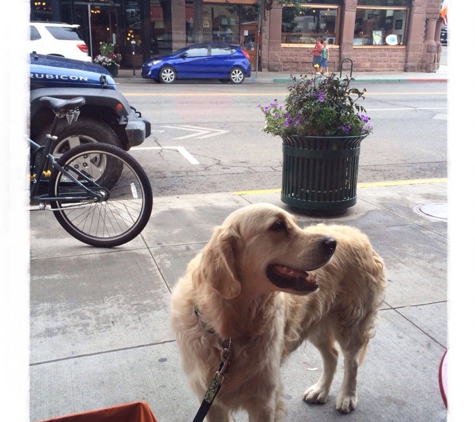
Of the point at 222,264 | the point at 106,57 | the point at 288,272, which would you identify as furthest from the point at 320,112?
the point at 106,57

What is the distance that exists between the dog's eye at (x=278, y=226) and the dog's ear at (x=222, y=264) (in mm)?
180

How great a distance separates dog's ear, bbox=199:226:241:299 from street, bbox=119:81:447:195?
15.6ft

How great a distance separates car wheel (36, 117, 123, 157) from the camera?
629 cm

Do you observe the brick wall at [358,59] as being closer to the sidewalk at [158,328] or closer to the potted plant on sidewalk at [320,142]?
the potted plant on sidewalk at [320,142]

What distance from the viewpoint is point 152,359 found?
3.12m

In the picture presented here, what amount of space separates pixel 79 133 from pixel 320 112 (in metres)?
3.16

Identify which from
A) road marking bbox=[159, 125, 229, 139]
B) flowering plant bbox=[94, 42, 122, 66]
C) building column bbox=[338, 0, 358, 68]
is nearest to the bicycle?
road marking bbox=[159, 125, 229, 139]

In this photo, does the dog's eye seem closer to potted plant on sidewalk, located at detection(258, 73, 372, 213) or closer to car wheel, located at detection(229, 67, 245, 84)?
potted plant on sidewalk, located at detection(258, 73, 372, 213)

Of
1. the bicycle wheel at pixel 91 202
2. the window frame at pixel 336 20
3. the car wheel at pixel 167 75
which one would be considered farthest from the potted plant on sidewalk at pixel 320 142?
the window frame at pixel 336 20

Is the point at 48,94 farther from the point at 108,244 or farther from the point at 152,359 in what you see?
the point at 152,359

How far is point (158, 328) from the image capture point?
3457 millimetres

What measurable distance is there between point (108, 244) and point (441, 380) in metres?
3.85
